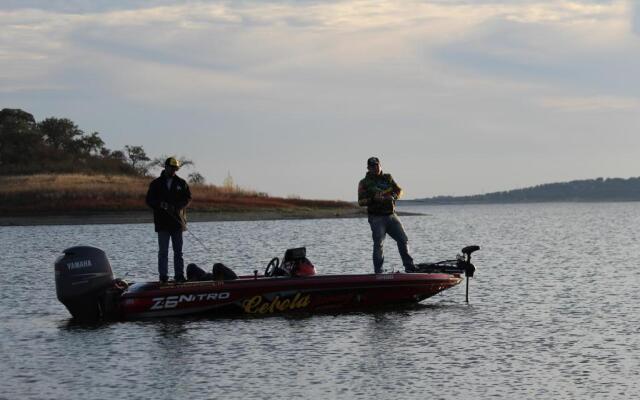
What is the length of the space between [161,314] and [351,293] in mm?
2827

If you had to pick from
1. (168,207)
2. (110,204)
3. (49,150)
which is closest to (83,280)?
(168,207)

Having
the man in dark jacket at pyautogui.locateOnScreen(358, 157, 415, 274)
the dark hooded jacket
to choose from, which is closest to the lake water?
the man in dark jacket at pyautogui.locateOnScreen(358, 157, 415, 274)

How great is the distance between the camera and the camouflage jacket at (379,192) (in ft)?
59.2

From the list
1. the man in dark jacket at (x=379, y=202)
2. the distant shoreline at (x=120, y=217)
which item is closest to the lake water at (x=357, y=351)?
the man in dark jacket at (x=379, y=202)

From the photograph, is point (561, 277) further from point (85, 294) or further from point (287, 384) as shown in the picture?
point (287, 384)

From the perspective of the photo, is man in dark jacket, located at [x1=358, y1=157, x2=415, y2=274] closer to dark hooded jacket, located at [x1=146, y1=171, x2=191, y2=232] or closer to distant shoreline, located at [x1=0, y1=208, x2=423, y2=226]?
dark hooded jacket, located at [x1=146, y1=171, x2=191, y2=232]

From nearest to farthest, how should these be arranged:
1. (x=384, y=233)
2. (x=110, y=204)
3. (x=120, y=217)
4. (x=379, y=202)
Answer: (x=379, y=202) < (x=384, y=233) < (x=120, y=217) < (x=110, y=204)

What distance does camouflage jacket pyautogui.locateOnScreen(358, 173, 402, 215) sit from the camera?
18.0 meters

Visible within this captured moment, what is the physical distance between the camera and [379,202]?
18141 mm

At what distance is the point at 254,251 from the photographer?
123 feet

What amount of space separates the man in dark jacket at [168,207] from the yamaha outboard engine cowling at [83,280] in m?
1.18

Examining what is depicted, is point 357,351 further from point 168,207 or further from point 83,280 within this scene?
point 168,207

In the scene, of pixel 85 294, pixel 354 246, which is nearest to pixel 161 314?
pixel 85 294

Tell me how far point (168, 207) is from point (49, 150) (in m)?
78.2
